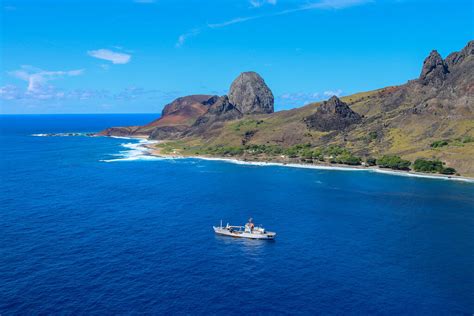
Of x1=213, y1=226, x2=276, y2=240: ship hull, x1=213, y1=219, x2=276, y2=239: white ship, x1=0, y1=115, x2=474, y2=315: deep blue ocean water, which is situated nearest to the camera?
x1=0, y1=115, x2=474, y2=315: deep blue ocean water

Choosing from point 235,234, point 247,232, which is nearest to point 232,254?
point 235,234

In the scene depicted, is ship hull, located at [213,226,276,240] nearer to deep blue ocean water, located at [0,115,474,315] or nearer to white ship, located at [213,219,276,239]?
white ship, located at [213,219,276,239]

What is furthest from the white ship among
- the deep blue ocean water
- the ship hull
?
the deep blue ocean water

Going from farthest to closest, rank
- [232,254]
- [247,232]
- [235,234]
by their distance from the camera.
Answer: [247,232], [235,234], [232,254]

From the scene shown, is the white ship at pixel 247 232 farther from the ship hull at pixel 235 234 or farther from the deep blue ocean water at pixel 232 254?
the deep blue ocean water at pixel 232 254

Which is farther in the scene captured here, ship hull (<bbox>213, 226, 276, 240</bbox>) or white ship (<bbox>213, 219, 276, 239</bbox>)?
ship hull (<bbox>213, 226, 276, 240</bbox>)

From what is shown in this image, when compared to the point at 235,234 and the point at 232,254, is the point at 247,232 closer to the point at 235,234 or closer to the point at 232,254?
the point at 235,234

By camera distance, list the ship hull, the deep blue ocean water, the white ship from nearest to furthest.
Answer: the deep blue ocean water, the white ship, the ship hull

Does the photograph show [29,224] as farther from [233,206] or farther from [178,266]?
[233,206]

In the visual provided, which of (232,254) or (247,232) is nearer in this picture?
(232,254)
